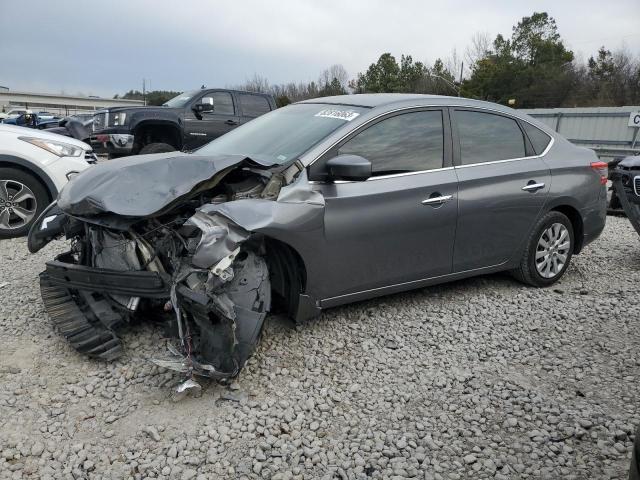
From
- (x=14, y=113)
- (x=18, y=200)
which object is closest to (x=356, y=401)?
(x=18, y=200)

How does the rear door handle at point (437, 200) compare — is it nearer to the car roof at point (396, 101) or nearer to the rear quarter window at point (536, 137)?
the car roof at point (396, 101)

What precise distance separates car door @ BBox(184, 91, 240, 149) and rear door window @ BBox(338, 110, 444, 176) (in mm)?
6868

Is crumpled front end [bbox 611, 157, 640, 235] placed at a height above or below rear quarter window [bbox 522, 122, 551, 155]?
below

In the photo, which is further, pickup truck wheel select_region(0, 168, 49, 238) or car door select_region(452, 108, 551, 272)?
pickup truck wheel select_region(0, 168, 49, 238)

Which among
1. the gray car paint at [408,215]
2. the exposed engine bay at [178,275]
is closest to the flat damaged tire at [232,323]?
Result: the exposed engine bay at [178,275]

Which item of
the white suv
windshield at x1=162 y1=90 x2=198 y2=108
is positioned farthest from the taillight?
windshield at x1=162 y1=90 x2=198 y2=108

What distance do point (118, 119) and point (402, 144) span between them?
7523 millimetres

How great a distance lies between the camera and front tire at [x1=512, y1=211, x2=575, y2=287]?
14.9 feet

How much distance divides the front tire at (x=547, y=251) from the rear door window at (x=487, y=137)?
0.67 m

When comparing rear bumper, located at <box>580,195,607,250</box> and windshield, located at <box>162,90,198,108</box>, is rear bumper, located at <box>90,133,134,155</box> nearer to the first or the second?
windshield, located at <box>162,90,198,108</box>

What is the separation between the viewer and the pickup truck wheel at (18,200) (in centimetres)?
576

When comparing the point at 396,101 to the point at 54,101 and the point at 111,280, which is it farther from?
the point at 54,101

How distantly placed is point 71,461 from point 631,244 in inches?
256

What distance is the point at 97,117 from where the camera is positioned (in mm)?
10227
